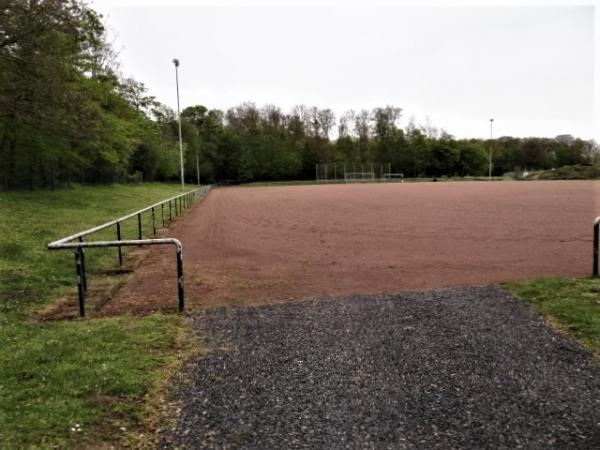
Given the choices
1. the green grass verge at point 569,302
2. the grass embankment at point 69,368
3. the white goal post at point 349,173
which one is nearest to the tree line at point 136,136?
the white goal post at point 349,173

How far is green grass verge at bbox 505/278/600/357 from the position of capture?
14.2 feet

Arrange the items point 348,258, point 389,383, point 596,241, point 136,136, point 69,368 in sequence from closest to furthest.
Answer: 1. point 389,383
2. point 69,368
3. point 596,241
4. point 348,258
5. point 136,136

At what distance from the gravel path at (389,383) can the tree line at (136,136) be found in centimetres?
1219

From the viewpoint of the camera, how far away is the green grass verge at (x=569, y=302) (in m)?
4.33

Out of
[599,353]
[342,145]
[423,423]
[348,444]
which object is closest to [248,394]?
[348,444]

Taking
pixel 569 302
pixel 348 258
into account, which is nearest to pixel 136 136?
pixel 348 258

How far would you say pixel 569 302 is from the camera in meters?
5.18

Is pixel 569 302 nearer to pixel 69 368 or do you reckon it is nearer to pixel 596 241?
pixel 596 241

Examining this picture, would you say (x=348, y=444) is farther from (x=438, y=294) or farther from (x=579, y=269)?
(x=579, y=269)

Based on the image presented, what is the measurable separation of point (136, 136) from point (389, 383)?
29.2 m

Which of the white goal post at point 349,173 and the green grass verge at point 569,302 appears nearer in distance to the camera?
the green grass verge at point 569,302

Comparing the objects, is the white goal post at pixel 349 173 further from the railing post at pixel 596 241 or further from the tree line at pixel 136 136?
the railing post at pixel 596 241

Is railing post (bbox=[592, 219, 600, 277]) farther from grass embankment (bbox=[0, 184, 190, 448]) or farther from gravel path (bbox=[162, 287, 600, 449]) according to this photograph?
grass embankment (bbox=[0, 184, 190, 448])

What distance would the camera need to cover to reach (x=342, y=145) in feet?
284
